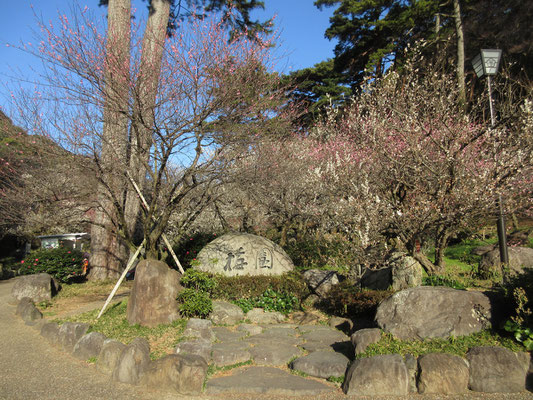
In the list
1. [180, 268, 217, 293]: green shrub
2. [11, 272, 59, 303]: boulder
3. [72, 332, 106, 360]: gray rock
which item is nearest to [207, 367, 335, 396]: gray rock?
[72, 332, 106, 360]: gray rock

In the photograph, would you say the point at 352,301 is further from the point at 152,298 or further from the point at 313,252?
the point at 313,252

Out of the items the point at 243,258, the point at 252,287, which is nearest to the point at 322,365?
the point at 252,287

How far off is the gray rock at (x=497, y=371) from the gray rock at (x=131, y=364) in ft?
13.4

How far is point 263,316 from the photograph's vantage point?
7473 mm

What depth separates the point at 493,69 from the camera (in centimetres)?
766

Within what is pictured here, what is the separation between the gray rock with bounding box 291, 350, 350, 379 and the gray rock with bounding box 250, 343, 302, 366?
28 cm

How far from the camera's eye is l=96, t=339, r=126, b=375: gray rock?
5.12 meters

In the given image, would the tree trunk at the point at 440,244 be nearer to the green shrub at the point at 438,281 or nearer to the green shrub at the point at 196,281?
the green shrub at the point at 438,281

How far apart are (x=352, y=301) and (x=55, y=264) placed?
9517mm

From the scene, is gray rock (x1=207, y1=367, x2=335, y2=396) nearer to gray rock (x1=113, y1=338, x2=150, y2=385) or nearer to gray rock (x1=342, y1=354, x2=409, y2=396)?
gray rock (x1=342, y1=354, x2=409, y2=396)

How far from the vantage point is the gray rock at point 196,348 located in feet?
17.9

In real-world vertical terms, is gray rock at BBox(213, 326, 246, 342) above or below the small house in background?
below

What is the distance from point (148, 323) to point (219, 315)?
4.42 feet

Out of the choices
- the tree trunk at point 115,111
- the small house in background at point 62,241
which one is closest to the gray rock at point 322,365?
the tree trunk at point 115,111
